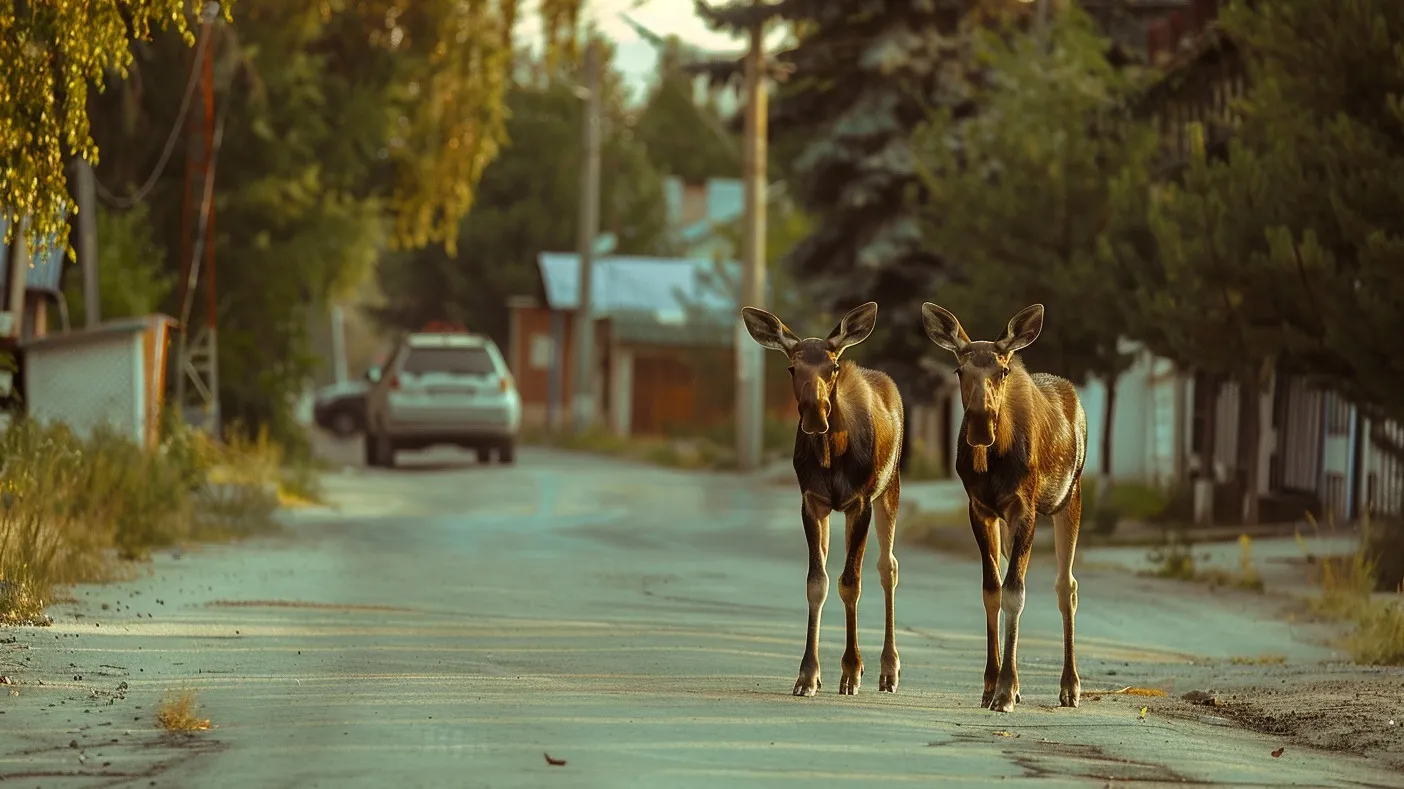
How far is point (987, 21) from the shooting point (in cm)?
4266

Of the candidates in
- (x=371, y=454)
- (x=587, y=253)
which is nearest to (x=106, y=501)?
(x=371, y=454)

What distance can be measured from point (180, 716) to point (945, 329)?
380 centimetres

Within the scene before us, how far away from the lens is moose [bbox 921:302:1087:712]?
10.8m

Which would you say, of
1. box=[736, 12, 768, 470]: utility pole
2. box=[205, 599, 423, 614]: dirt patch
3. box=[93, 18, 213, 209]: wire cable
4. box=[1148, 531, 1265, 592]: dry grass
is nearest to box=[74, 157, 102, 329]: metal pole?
box=[93, 18, 213, 209]: wire cable

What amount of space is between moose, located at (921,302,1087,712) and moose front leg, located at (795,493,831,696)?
721 millimetres

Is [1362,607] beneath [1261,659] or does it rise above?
above

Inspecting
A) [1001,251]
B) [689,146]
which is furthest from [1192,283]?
[689,146]

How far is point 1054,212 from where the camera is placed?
29.8 m

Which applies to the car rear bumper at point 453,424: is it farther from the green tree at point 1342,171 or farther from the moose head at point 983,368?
the moose head at point 983,368

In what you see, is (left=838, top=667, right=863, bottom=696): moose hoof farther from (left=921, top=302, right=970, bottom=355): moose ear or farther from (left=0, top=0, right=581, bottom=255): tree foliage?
(left=0, top=0, right=581, bottom=255): tree foliage

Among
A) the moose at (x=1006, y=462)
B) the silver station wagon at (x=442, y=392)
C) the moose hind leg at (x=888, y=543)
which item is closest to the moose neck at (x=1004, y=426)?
the moose at (x=1006, y=462)

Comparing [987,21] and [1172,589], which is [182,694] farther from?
[987,21]

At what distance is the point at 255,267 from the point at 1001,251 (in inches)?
453

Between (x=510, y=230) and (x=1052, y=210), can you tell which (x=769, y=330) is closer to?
(x=1052, y=210)
